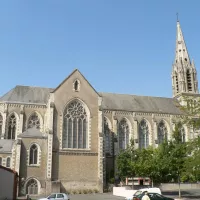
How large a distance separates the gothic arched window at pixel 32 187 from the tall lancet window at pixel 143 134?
875 inches

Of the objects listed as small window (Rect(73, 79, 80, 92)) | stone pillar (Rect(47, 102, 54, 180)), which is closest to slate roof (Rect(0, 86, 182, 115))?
small window (Rect(73, 79, 80, 92))

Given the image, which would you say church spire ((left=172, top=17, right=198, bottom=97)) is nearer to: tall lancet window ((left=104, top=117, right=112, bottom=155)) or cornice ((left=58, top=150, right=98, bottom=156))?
tall lancet window ((left=104, top=117, right=112, bottom=155))

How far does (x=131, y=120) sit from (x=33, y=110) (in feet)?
57.3

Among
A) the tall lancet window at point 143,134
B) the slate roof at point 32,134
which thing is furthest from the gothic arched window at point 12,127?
the tall lancet window at point 143,134

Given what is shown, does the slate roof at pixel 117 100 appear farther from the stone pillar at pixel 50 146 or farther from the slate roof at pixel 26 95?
the stone pillar at pixel 50 146

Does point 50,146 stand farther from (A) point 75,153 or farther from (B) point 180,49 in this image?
(B) point 180,49

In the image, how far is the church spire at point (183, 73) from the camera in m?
61.8

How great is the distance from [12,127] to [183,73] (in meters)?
37.4

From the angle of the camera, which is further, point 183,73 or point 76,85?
point 183,73

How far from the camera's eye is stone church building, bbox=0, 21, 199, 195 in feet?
120

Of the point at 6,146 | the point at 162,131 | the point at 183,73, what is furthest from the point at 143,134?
the point at 6,146

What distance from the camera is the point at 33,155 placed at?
3700 centimetres

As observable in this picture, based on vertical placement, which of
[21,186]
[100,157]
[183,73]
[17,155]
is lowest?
[21,186]

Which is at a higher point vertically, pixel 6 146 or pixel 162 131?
pixel 162 131
